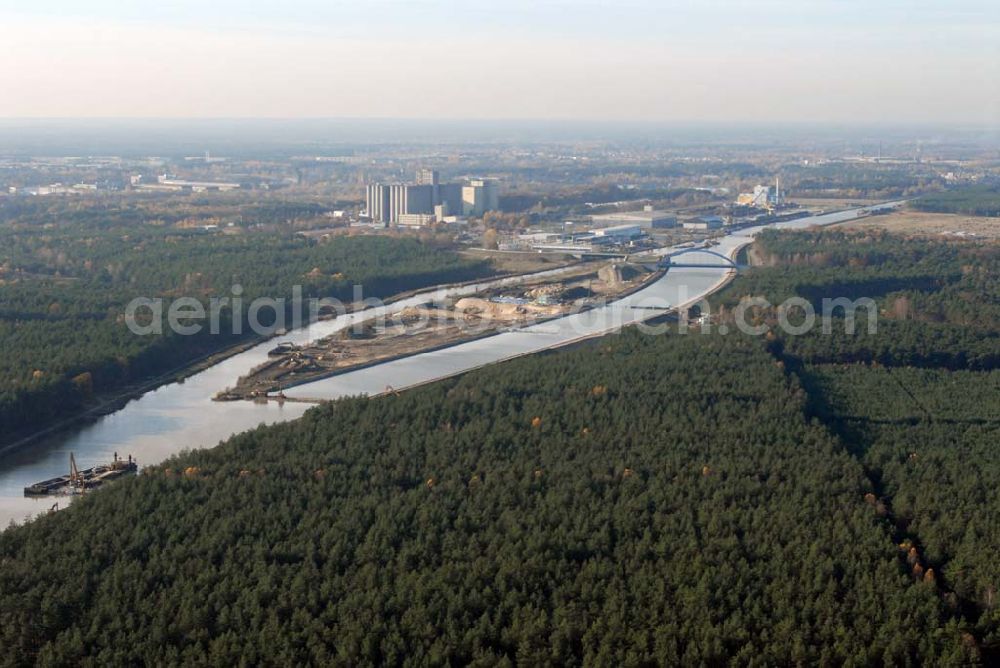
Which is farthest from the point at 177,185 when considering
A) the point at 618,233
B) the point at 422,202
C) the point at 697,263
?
the point at 697,263

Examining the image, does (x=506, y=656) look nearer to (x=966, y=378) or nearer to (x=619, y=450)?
(x=619, y=450)

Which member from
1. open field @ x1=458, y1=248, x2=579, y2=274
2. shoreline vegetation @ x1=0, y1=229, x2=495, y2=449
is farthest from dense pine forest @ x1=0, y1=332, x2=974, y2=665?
open field @ x1=458, y1=248, x2=579, y2=274

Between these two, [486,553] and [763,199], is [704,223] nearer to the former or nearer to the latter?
[763,199]

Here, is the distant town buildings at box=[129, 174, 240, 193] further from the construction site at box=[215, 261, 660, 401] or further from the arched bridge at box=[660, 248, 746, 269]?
the construction site at box=[215, 261, 660, 401]

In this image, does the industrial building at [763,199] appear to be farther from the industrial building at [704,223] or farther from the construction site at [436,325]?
the construction site at [436,325]

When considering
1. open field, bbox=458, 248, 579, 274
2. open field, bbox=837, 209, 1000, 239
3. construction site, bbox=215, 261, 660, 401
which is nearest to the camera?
construction site, bbox=215, 261, 660, 401

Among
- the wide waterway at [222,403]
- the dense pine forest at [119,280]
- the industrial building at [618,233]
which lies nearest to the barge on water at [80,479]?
the wide waterway at [222,403]
